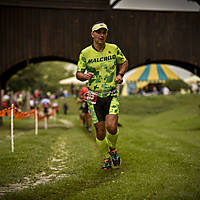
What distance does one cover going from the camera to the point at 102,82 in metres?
6.16

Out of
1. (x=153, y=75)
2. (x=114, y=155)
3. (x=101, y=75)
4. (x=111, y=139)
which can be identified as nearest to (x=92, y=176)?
(x=114, y=155)

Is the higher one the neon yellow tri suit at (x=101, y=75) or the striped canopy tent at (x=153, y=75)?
the striped canopy tent at (x=153, y=75)

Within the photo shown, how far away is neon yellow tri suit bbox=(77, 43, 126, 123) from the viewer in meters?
6.14

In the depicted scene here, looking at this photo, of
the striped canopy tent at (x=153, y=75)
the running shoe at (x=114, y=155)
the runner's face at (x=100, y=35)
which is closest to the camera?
the runner's face at (x=100, y=35)

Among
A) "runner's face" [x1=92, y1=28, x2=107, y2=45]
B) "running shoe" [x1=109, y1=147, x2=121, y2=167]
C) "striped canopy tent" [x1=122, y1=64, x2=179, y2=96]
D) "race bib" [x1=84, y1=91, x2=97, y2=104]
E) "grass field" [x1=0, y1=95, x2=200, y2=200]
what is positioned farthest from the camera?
"striped canopy tent" [x1=122, y1=64, x2=179, y2=96]

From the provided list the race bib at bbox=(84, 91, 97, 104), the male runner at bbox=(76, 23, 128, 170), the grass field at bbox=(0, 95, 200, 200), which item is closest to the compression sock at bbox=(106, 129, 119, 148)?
the male runner at bbox=(76, 23, 128, 170)

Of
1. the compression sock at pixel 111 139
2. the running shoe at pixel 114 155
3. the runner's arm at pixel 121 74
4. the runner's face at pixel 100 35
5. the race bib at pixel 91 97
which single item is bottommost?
the running shoe at pixel 114 155

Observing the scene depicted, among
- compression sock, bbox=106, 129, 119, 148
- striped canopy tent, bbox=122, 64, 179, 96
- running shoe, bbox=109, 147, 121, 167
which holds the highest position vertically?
striped canopy tent, bbox=122, 64, 179, 96

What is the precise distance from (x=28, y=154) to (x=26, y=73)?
24.9m

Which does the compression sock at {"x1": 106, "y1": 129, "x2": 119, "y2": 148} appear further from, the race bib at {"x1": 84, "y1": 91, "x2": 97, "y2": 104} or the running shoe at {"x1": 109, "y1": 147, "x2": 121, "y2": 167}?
the race bib at {"x1": 84, "y1": 91, "x2": 97, "y2": 104}

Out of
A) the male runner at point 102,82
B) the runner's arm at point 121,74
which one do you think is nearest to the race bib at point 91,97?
the male runner at point 102,82

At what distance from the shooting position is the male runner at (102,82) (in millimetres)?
6102

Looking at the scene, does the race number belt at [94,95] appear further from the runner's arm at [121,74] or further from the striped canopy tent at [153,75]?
the striped canopy tent at [153,75]

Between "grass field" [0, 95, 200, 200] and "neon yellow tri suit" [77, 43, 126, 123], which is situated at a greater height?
"neon yellow tri suit" [77, 43, 126, 123]
